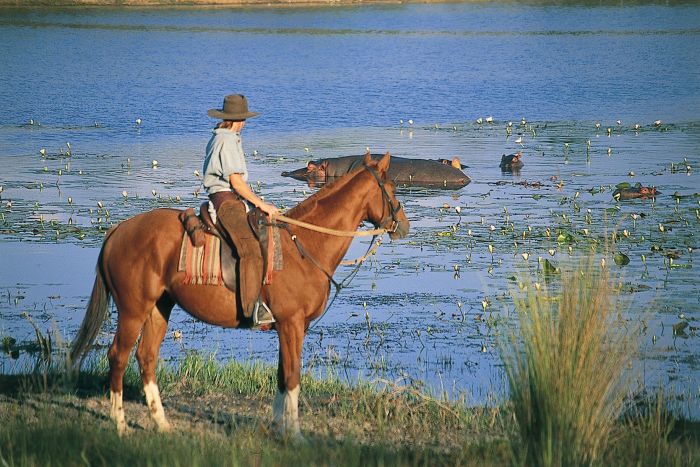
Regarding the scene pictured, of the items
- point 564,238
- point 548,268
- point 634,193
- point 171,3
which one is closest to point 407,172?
point 634,193

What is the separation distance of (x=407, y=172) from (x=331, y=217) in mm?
11122

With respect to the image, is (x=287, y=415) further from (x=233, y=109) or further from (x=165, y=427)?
(x=233, y=109)

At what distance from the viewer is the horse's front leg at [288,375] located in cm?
806

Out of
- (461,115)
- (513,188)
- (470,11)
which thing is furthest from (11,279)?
(470,11)

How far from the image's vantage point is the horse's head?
8422 mm

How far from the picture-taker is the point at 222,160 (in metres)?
8.22

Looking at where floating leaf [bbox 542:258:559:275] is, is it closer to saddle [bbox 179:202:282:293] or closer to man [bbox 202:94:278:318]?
saddle [bbox 179:202:282:293]

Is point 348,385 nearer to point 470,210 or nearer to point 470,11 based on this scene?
point 470,210

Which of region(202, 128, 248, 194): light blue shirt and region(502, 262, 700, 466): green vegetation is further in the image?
region(202, 128, 248, 194): light blue shirt

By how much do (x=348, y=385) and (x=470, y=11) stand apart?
72195 mm

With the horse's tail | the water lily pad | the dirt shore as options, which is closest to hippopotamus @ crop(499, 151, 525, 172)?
the water lily pad

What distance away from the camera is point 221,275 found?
8242mm

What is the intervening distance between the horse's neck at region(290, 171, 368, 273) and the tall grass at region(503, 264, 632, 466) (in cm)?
172

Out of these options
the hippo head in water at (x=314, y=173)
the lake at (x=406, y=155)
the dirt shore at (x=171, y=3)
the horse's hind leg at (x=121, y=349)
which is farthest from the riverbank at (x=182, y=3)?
the horse's hind leg at (x=121, y=349)
